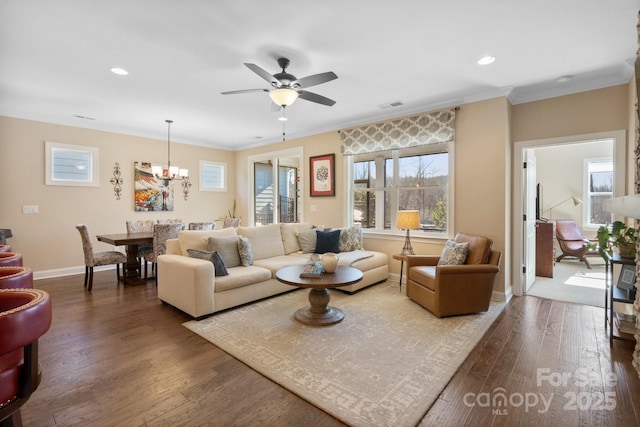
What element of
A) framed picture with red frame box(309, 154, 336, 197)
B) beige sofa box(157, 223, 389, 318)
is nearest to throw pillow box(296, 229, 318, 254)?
beige sofa box(157, 223, 389, 318)

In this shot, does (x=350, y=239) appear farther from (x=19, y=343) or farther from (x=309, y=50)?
(x=19, y=343)

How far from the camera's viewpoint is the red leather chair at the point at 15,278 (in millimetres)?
1430

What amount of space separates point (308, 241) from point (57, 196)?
172 inches

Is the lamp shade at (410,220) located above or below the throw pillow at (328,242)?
above

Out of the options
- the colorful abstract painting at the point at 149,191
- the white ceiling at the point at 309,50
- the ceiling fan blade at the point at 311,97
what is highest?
the white ceiling at the point at 309,50

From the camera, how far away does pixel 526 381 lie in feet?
7.14

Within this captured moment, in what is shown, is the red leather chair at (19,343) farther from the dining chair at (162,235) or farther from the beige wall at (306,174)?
the beige wall at (306,174)

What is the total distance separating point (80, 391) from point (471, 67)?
176 inches

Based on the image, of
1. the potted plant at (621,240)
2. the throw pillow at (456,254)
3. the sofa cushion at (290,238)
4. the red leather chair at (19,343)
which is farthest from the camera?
the sofa cushion at (290,238)

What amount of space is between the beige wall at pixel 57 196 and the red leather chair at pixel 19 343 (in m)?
5.11

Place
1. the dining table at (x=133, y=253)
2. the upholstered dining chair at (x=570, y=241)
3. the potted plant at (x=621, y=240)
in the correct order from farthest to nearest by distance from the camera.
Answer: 1. the upholstered dining chair at (x=570, y=241)
2. the dining table at (x=133, y=253)
3. the potted plant at (x=621, y=240)

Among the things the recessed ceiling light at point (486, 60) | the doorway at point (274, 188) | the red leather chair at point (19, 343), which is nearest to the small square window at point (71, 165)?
the doorway at point (274, 188)

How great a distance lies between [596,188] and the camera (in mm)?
6516

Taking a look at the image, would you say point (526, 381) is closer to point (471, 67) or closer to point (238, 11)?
point (471, 67)
